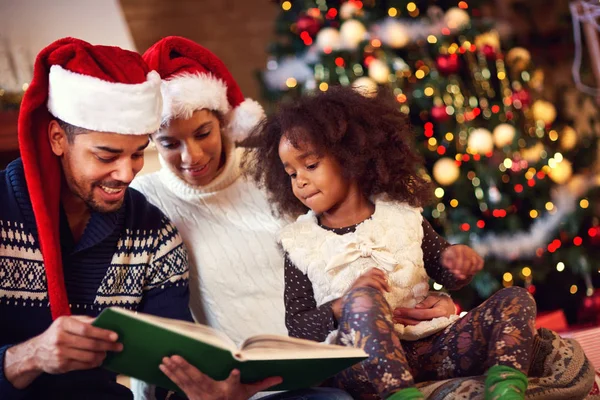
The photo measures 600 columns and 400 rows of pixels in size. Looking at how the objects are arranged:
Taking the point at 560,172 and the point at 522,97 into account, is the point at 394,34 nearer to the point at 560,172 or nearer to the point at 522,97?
the point at 522,97

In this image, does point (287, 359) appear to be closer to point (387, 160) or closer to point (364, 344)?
point (364, 344)

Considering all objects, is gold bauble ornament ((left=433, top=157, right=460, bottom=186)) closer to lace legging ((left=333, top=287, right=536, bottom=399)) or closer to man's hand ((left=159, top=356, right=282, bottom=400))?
lace legging ((left=333, top=287, right=536, bottom=399))

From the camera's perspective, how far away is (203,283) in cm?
208

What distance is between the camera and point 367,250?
5.67 ft

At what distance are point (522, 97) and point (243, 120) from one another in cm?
176

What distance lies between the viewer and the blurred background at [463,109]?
3275mm

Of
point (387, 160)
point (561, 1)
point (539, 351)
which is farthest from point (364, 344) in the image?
point (561, 1)

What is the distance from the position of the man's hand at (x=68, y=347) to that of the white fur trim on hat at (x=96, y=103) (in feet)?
1.75

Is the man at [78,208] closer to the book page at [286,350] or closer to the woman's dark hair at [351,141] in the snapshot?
the woman's dark hair at [351,141]

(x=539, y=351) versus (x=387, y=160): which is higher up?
(x=387, y=160)

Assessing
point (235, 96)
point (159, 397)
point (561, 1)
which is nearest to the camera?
point (159, 397)

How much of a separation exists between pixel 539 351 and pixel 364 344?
1.52ft

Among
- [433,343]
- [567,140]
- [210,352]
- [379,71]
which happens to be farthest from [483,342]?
[567,140]

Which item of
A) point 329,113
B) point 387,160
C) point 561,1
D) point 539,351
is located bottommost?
point 539,351
